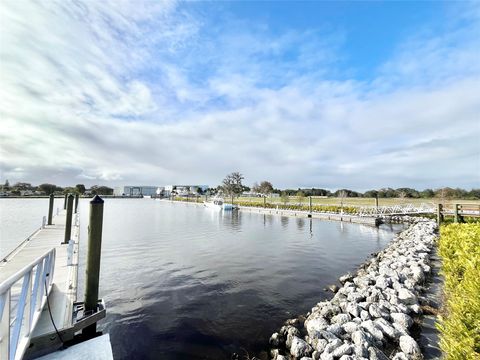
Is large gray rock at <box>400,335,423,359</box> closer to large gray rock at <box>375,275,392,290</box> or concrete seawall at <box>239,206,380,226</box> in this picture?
large gray rock at <box>375,275,392,290</box>

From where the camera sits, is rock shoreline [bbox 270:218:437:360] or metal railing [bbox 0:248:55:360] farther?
rock shoreline [bbox 270:218:437:360]

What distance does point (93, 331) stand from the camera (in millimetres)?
5859

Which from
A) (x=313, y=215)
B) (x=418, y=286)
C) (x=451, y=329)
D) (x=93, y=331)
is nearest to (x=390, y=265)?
(x=418, y=286)

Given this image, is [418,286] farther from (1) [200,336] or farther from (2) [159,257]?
(2) [159,257]

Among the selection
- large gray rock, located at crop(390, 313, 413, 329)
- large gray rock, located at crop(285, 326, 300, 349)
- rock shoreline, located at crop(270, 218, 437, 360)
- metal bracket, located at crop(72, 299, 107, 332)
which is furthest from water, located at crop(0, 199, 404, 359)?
large gray rock, located at crop(390, 313, 413, 329)

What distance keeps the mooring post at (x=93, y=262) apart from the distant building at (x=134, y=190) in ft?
548

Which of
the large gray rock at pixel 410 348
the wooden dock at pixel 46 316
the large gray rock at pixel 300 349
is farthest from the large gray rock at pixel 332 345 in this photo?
the wooden dock at pixel 46 316

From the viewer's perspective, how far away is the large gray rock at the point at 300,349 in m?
5.09

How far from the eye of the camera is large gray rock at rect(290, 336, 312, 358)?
5.09m

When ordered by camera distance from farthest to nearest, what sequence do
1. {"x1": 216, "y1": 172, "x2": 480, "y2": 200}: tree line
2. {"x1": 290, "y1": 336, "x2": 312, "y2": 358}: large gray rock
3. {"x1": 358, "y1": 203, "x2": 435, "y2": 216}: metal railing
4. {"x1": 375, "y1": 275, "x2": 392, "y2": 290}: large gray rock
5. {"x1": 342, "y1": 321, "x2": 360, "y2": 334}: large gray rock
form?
1. {"x1": 216, "y1": 172, "x2": 480, "y2": 200}: tree line
2. {"x1": 358, "y1": 203, "x2": 435, "y2": 216}: metal railing
3. {"x1": 375, "y1": 275, "x2": 392, "y2": 290}: large gray rock
4. {"x1": 342, "y1": 321, "x2": 360, "y2": 334}: large gray rock
5. {"x1": 290, "y1": 336, "x2": 312, "y2": 358}: large gray rock

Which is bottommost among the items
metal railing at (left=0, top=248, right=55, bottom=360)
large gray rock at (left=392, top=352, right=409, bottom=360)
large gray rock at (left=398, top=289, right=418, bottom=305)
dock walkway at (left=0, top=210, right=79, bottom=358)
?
large gray rock at (left=392, top=352, right=409, bottom=360)

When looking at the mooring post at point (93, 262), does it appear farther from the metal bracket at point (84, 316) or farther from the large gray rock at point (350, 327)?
the large gray rock at point (350, 327)

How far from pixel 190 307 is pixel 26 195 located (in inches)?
5296

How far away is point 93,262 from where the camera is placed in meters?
5.81
